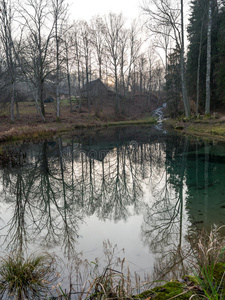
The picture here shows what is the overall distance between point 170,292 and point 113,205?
3.68 metres

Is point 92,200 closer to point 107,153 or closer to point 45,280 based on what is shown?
point 45,280

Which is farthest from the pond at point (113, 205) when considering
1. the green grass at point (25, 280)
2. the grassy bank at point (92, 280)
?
the green grass at point (25, 280)

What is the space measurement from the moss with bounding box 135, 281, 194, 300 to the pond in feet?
3.19

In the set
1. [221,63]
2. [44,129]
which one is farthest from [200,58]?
[44,129]

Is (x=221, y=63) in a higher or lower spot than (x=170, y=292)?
higher

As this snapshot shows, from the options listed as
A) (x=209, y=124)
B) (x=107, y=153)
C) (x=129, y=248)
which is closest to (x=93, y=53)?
(x=209, y=124)

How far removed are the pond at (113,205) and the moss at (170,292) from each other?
971mm

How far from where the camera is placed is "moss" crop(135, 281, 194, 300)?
70.2 inches

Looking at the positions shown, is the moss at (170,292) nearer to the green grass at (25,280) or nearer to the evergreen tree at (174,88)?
the green grass at (25,280)

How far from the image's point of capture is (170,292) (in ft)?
6.05

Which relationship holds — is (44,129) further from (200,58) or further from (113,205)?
(200,58)

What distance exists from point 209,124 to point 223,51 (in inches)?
351

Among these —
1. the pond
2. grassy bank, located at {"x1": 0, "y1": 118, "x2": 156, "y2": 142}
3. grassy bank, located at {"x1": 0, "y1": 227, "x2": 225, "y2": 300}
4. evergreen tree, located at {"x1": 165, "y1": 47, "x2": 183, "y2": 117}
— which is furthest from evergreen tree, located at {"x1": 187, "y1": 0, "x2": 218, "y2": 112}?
grassy bank, located at {"x1": 0, "y1": 227, "x2": 225, "y2": 300}

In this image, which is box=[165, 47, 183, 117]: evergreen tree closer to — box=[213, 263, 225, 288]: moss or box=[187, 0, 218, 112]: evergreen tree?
box=[187, 0, 218, 112]: evergreen tree
